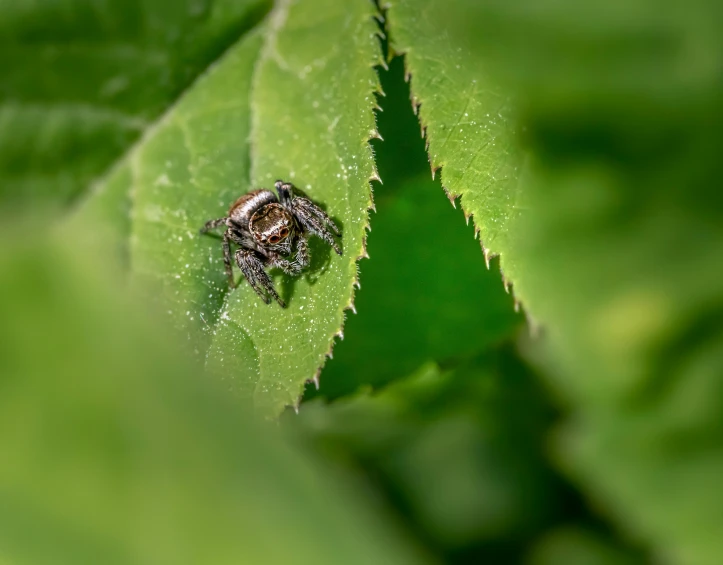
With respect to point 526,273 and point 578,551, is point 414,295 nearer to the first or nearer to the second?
point 526,273

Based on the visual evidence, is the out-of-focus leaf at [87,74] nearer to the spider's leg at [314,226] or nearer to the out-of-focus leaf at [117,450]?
the spider's leg at [314,226]

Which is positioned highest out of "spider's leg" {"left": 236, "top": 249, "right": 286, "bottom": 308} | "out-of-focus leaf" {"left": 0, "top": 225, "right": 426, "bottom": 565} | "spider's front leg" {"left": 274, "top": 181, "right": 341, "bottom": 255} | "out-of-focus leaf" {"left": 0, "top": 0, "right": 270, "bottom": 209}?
"out-of-focus leaf" {"left": 0, "top": 0, "right": 270, "bottom": 209}

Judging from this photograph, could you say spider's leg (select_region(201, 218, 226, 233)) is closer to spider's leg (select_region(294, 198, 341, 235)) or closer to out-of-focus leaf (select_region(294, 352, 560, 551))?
spider's leg (select_region(294, 198, 341, 235))

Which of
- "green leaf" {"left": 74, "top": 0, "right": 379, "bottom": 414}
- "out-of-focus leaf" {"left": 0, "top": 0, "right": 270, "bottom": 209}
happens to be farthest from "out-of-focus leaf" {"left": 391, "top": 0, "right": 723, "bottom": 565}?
"out-of-focus leaf" {"left": 0, "top": 0, "right": 270, "bottom": 209}

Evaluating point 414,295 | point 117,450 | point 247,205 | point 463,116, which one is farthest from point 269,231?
point 117,450

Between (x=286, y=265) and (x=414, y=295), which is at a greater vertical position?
(x=414, y=295)

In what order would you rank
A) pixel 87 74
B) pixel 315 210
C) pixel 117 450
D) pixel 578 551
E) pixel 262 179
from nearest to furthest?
pixel 117 450
pixel 315 210
pixel 262 179
pixel 87 74
pixel 578 551

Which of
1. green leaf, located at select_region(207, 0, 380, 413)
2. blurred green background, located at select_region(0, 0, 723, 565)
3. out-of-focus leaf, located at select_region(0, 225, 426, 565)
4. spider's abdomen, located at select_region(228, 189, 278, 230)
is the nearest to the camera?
out-of-focus leaf, located at select_region(0, 225, 426, 565)

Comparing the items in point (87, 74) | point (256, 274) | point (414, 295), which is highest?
point (87, 74)
